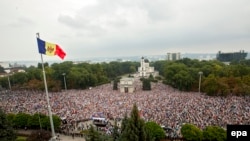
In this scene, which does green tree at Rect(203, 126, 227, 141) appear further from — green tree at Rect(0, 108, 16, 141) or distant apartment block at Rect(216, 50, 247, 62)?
distant apartment block at Rect(216, 50, 247, 62)

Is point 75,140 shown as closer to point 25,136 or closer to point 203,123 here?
point 25,136

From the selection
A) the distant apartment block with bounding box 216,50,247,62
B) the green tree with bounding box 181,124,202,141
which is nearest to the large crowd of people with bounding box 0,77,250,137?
the green tree with bounding box 181,124,202,141

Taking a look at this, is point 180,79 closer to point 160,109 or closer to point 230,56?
point 160,109

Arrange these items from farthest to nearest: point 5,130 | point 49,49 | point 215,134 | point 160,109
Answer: point 160,109 → point 215,134 → point 5,130 → point 49,49

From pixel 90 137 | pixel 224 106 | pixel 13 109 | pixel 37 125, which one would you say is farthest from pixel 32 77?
pixel 90 137

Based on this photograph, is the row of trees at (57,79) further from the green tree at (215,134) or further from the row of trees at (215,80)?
the green tree at (215,134)

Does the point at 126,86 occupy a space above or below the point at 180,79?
below

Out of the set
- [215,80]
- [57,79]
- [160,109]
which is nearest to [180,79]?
[215,80]
